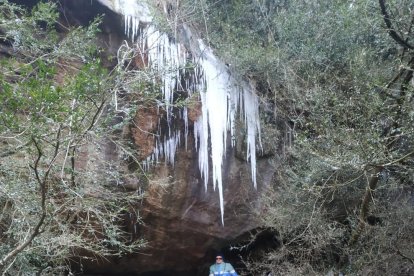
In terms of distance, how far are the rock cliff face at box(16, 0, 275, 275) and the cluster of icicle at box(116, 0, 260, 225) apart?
0.14 metres

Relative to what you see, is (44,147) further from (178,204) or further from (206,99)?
(206,99)

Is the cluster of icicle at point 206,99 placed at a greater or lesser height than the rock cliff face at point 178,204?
greater

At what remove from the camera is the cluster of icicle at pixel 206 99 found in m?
6.99

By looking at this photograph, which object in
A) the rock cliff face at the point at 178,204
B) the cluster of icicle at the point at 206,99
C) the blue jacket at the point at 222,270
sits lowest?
the blue jacket at the point at 222,270

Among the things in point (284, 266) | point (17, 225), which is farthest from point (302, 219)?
point (17, 225)

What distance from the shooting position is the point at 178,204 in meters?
6.96

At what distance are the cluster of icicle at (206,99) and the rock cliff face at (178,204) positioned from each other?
0.14m

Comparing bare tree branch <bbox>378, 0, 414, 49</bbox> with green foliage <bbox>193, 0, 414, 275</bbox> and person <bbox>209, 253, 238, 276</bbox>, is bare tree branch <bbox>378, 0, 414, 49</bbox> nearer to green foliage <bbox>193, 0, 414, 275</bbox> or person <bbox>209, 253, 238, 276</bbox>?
green foliage <bbox>193, 0, 414, 275</bbox>

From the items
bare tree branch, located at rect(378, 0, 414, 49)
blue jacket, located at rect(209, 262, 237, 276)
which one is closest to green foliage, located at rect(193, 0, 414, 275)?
bare tree branch, located at rect(378, 0, 414, 49)

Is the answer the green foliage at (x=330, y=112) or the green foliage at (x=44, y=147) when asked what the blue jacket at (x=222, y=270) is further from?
the green foliage at (x=44, y=147)

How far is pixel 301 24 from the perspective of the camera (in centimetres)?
Answer: 759

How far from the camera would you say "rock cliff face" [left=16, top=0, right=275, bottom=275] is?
6.80m

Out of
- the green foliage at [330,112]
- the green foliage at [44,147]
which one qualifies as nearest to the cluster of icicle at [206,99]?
the green foliage at [330,112]

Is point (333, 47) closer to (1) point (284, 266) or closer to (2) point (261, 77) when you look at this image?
(2) point (261, 77)
